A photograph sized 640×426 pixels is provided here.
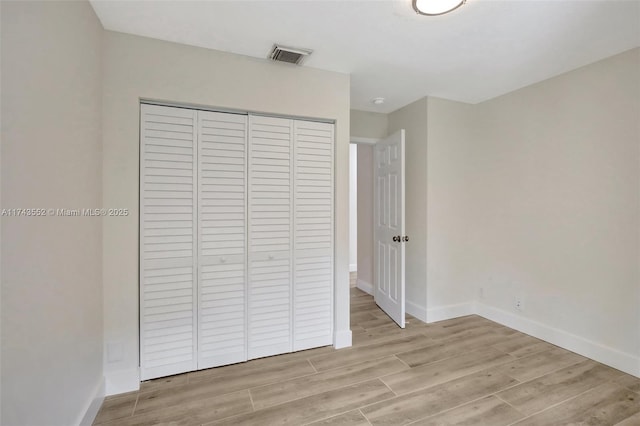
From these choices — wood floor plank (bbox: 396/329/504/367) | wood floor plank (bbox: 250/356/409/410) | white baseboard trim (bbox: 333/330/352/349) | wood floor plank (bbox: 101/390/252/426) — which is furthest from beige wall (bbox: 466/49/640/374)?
wood floor plank (bbox: 101/390/252/426)

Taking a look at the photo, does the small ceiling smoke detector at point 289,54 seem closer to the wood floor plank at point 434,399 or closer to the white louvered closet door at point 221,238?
the white louvered closet door at point 221,238

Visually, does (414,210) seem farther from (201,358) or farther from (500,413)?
(201,358)

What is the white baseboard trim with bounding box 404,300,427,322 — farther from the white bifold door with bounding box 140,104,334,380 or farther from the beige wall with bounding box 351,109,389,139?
the beige wall with bounding box 351,109,389,139

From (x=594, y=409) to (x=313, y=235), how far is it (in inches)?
86.9

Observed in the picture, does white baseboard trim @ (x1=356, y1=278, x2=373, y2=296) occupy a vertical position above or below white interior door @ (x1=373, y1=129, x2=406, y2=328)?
below

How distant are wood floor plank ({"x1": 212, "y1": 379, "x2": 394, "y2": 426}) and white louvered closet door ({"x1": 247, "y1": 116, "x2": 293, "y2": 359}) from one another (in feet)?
2.10

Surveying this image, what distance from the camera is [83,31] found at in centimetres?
162

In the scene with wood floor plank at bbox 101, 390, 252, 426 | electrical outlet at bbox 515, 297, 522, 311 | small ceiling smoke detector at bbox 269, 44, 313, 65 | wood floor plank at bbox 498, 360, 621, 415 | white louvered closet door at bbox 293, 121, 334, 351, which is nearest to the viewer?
wood floor plank at bbox 101, 390, 252, 426

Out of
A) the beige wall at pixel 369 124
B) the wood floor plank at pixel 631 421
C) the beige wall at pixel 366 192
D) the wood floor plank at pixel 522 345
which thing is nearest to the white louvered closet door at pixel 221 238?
the beige wall at pixel 369 124

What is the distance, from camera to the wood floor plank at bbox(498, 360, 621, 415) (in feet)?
6.16

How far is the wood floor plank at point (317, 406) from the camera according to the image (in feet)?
5.63

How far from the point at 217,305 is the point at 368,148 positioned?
10.1ft

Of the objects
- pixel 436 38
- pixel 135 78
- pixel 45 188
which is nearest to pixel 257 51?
pixel 135 78

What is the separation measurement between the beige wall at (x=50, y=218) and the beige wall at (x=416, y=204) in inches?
116
